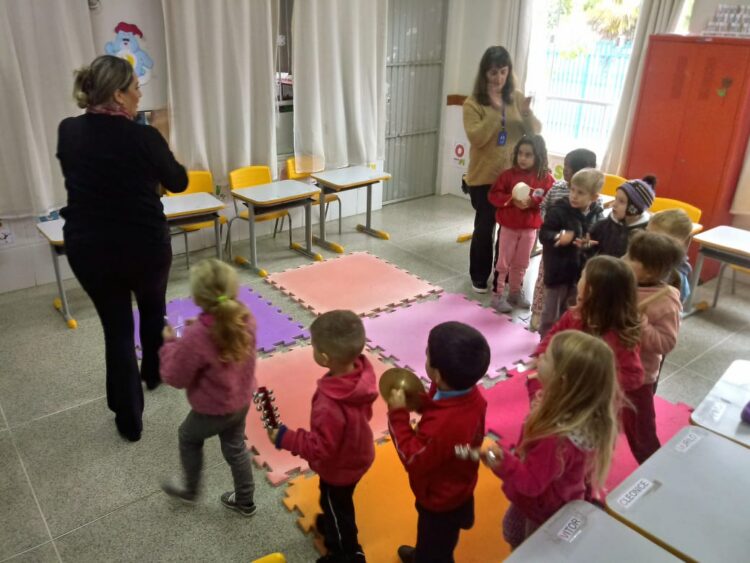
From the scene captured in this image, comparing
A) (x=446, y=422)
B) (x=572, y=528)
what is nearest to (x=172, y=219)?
(x=446, y=422)

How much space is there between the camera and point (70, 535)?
7.52 feet

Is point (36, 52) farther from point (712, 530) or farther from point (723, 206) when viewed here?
point (723, 206)

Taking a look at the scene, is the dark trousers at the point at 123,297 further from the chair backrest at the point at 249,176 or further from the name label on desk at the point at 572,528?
the chair backrest at the point at 249,176

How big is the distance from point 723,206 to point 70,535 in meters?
4.75

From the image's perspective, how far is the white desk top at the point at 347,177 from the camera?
4.98 meters

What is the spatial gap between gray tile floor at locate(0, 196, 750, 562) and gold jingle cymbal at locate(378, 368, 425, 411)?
0.99 meters

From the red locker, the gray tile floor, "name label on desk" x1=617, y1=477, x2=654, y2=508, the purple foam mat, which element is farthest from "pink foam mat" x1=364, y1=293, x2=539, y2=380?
the red locker

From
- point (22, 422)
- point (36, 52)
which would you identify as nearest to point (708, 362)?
point (22, 422)

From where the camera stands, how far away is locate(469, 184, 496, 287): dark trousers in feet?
13.9

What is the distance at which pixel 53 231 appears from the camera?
3715mm

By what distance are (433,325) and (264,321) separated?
1.12 metres

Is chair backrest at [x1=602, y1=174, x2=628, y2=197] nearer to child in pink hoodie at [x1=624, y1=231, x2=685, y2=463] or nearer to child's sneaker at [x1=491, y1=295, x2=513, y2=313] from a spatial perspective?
child's sneaker at [x1=491, y1=295, x2=513, y2=313]

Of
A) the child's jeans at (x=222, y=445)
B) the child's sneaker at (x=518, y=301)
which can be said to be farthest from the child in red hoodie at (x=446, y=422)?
the child's sneaker at (x=518, y=301)

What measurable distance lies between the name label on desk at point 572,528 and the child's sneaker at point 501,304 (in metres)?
2.75
